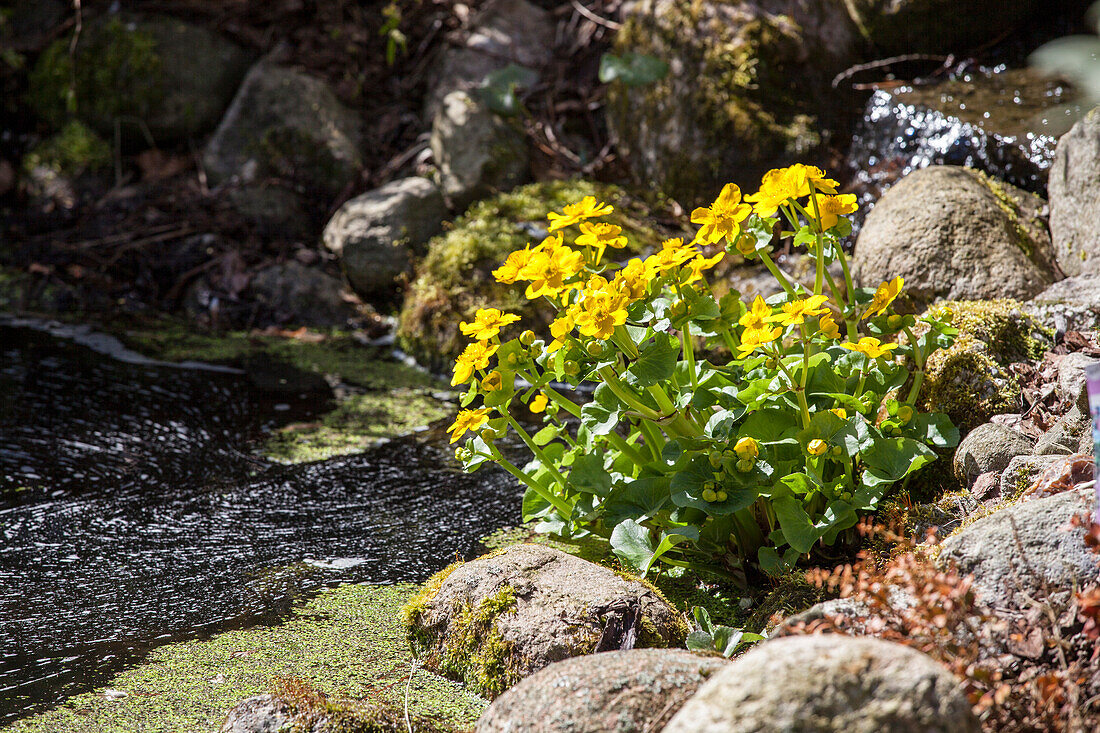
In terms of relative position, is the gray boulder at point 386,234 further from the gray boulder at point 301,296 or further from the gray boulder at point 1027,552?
the gray boulder at point 1027,552

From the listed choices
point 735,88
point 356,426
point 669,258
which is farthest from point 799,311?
point 735,88

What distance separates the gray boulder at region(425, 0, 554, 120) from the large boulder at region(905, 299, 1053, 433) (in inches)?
181

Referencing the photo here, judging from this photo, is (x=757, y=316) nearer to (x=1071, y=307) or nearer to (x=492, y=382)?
(x=492, y=382)

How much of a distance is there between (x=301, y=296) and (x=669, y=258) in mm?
3956

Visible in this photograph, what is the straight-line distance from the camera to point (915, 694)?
1120 millimetres

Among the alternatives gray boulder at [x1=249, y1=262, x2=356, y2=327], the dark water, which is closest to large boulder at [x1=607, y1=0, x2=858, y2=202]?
gray boulder at [x1=249, y1=262, x2=356, y2=327]

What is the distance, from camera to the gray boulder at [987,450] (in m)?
2.13

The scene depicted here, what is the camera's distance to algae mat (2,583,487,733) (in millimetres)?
1772

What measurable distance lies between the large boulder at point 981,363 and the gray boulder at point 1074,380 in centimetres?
12

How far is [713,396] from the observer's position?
85.4 inches

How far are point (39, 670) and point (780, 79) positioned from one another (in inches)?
180

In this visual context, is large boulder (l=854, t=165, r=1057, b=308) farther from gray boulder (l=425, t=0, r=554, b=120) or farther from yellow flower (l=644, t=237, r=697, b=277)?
gray boulder (l=425, t=0, r=554, b=120)

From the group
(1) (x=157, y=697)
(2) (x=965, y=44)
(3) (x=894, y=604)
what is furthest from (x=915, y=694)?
(2) (x=965, y=44)

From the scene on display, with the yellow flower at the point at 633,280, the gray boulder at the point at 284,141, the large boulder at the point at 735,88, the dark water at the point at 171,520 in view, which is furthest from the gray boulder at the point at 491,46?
the yellow flower at the point at 633,280
